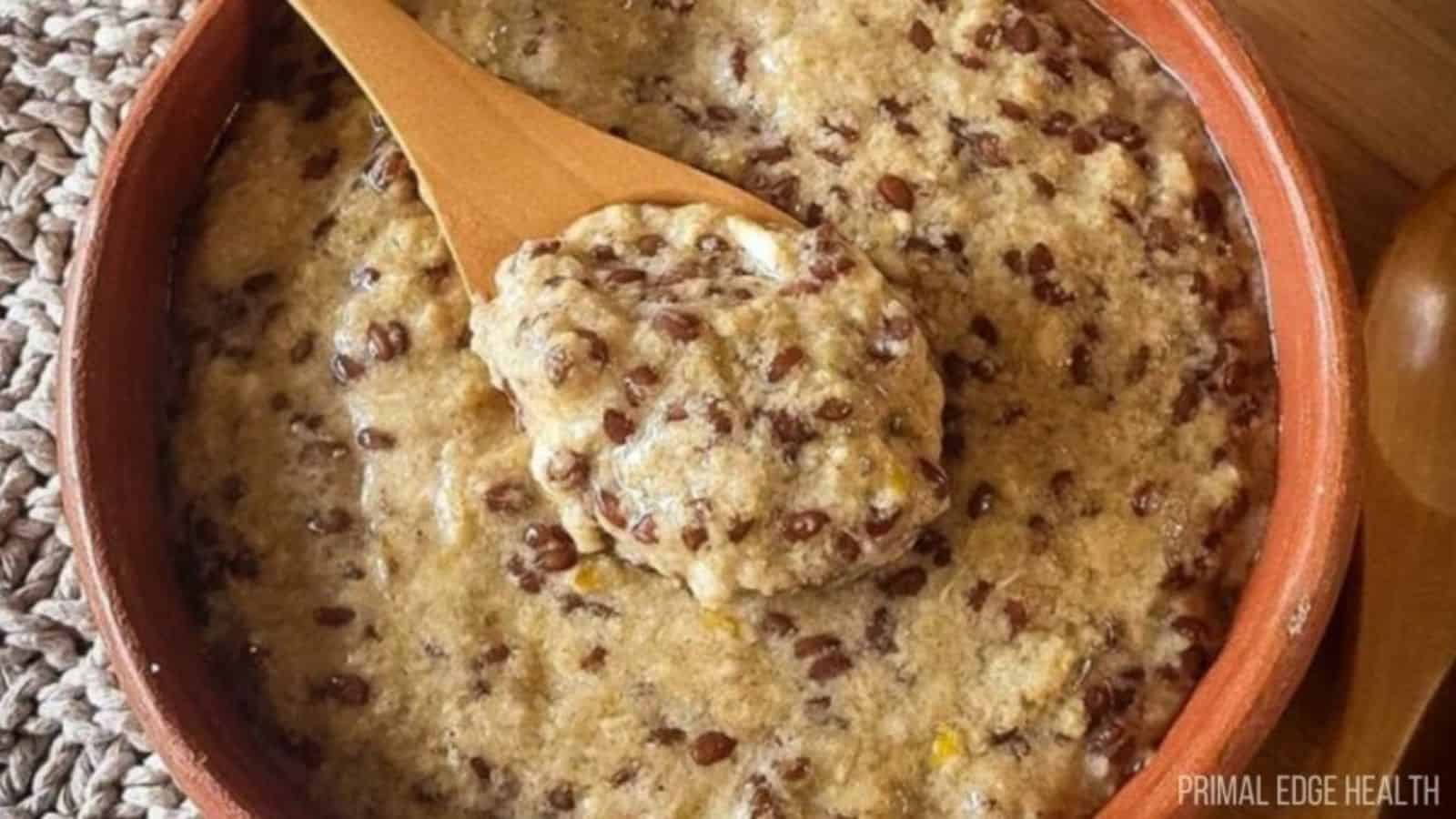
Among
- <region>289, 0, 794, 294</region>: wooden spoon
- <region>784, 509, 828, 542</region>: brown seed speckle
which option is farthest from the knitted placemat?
<region>784, 509, 828, 542</region>: brown seed speckle

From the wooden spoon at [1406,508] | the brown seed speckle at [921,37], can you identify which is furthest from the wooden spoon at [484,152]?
the wooden spoon at [1406,508]

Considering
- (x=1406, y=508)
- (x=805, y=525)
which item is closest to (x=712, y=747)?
(x=805, y=525)

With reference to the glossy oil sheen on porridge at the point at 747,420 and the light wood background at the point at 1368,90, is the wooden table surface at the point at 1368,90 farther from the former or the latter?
the glossy oil sheen on porridge at the point at 747,420

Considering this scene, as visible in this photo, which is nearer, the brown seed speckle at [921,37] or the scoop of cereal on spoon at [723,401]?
the scoop of cereal on spoon at [723,401]

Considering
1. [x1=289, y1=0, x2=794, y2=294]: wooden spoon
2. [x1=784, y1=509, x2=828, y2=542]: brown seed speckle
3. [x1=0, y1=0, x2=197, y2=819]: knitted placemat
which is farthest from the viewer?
[x1=0, y1=0, x2=197, y2=819]: knitted placemat

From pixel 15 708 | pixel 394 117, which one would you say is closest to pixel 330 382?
pixel 394 117

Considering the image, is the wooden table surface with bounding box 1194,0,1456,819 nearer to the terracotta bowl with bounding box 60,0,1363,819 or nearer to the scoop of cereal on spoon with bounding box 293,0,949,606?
the terracotta bowl with bounding box 60,0,1363,819

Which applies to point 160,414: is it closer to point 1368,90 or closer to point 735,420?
point 735,420
